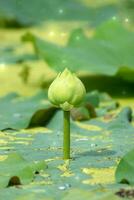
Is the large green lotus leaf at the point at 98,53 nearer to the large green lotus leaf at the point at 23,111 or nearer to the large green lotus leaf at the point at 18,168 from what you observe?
the large green lotus leaf at the point at 23,111

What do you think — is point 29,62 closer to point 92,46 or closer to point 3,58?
point 3,58

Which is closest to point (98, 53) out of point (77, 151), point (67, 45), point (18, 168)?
point (67, 45)

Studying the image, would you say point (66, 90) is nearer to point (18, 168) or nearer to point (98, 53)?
point (18, 168)

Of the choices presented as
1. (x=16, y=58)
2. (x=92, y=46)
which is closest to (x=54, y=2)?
(x=16, y=58)

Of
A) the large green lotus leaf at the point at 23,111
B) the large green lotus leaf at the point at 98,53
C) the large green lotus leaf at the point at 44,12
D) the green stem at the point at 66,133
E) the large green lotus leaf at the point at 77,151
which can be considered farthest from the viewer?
the large green lotus leaf at the point at 44,12

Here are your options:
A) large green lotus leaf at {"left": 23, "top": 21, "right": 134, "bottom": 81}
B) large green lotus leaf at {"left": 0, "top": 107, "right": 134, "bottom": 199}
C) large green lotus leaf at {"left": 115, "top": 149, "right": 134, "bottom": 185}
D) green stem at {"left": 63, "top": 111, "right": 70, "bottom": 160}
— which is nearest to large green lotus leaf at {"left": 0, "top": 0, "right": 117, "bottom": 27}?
large green lotus leaf at {"left": 23, "top": 21, "right": 134, "bottom": 81}

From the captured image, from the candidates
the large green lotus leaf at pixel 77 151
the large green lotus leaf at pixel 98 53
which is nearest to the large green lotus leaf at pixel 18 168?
the large green lotus leaf at pixel 77 151
